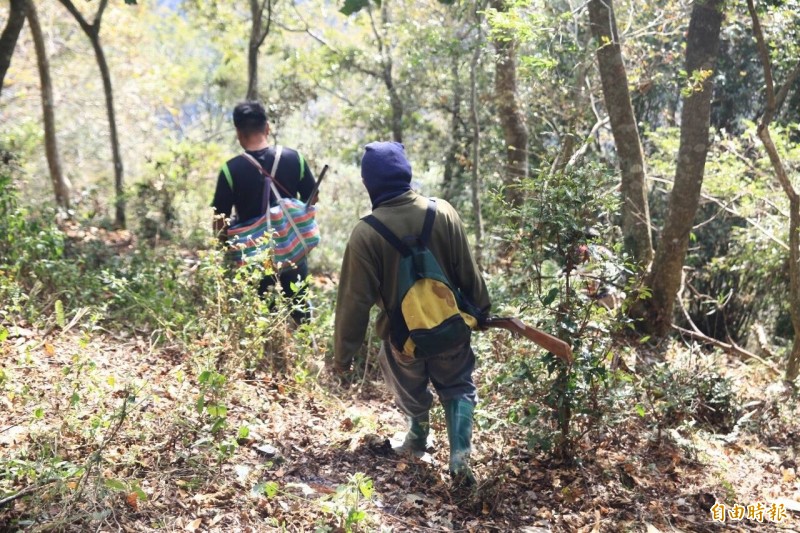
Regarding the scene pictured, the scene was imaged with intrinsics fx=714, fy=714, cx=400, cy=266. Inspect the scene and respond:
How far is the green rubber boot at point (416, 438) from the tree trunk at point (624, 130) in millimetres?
3276

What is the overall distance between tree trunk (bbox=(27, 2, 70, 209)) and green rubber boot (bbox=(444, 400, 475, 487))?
748 centimetres

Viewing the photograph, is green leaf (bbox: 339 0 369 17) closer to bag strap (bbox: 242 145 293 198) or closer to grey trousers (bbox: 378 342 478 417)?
grey trousers (bbox: 378 342 478 417)

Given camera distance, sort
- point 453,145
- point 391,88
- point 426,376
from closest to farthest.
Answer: point 426,376
point 391,88
point 453,145

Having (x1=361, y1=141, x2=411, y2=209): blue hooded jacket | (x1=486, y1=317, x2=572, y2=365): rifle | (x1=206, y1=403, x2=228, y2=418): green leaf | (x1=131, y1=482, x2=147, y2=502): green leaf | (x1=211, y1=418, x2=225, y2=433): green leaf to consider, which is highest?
(x1=361, y1=141, x2=411, y2=209): blue hooded jacket

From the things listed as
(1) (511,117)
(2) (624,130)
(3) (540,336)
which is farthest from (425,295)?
(1) (511,117)

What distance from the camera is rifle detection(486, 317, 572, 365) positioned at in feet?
12.7

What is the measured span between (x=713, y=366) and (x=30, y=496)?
5.01 meters

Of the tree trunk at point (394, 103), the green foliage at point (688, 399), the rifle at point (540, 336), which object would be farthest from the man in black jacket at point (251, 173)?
the tree trunk at point (394, 103)

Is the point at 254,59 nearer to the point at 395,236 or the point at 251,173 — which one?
the point at 251,173

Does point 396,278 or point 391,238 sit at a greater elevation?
point 391,238

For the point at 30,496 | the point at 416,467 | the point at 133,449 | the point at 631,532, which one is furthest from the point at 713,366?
the point at 30,496

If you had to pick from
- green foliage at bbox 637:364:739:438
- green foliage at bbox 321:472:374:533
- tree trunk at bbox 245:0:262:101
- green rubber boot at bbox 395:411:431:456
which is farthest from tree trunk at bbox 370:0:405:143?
green foliage at bbox 321:472:374:533

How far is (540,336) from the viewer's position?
3.91 meters

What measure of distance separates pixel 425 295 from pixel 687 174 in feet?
12.6
